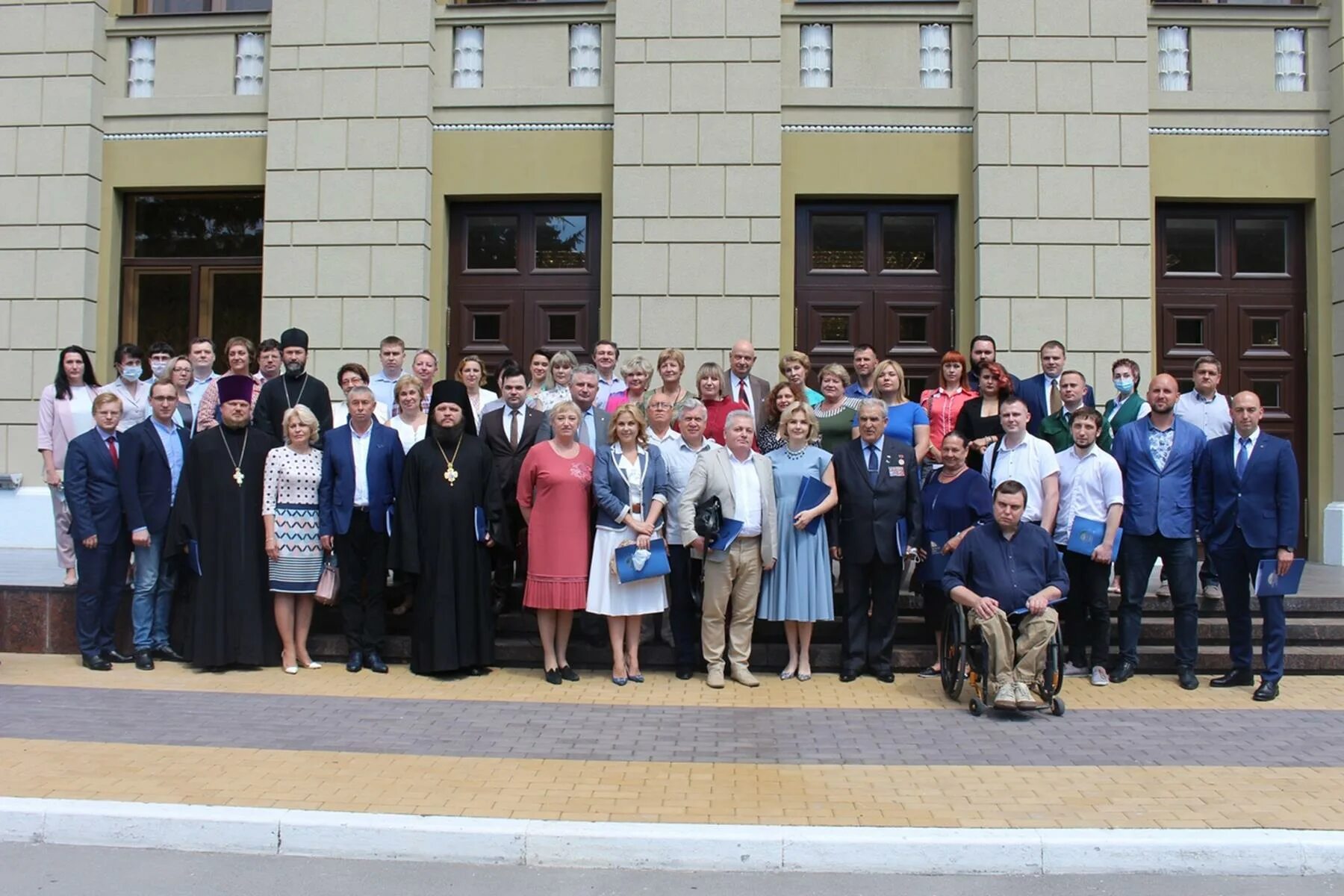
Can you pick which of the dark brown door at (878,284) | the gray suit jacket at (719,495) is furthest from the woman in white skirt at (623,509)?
the dark brown door at (878,284)

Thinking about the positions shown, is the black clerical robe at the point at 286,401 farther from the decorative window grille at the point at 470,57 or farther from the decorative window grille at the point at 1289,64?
A: the decorative window grille at the point at 1289,64

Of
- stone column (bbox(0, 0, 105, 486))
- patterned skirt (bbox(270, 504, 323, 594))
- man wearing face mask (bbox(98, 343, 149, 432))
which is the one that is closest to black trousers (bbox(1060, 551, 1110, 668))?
patterned skirt (bbox(270, 504, 323, 594))

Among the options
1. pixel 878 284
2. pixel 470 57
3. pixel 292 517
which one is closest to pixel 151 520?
pixel 292 517

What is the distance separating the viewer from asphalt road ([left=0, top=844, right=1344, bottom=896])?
15.4 feet

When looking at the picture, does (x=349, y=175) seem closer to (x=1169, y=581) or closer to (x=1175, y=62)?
(x=1175, y=62)

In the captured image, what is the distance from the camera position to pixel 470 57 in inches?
520

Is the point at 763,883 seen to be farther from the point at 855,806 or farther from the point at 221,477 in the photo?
the point at 221,477

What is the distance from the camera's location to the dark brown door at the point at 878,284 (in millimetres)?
13070

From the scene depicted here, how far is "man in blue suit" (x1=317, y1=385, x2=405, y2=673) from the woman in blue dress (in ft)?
9.63

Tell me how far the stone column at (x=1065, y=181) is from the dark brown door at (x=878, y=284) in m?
0.65

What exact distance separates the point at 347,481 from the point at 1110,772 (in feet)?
18.4

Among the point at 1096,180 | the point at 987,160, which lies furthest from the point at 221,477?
the point at 1096,180

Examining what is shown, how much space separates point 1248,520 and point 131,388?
9186 millimetres

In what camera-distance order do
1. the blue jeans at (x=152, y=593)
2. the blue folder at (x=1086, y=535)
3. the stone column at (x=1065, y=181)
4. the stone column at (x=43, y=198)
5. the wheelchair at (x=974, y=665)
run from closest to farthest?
the wheelchair at (x=974, y=665) < the blue folder at (x=1086, y=535) < the blue jeans at (x=152, y=593) < the stone column at (x=1065, y=181) < the stone column at (x=43, y=198)
